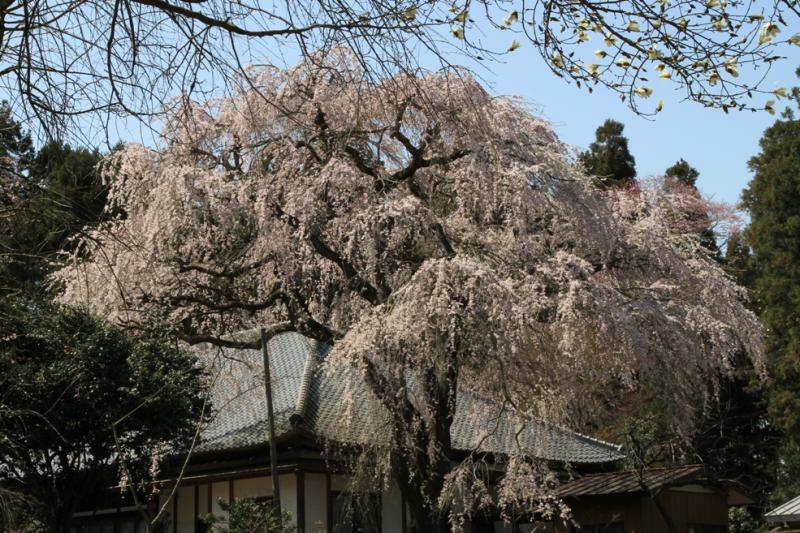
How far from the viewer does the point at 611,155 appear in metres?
27.5

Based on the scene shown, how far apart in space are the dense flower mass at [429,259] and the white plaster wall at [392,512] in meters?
3.17

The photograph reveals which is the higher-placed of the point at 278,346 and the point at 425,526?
the point at 278,346

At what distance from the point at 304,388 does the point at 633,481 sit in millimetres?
5152

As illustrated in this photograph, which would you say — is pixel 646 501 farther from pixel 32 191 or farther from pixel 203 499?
pixel 32 191

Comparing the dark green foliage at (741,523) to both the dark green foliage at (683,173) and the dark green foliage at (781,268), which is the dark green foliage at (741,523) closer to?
the dark green foliage at (781,268)

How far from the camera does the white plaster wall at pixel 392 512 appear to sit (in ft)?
46.7

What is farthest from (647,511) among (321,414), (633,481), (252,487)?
(252,487)

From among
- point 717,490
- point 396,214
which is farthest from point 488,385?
point 717,490

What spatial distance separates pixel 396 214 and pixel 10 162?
18.7ft

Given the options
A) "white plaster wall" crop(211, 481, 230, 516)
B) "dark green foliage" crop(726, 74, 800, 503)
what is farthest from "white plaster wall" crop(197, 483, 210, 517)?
"dark green foliage" crop(726, 74, 800, 503)

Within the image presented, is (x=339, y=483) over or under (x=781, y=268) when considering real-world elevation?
under

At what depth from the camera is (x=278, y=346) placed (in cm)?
1753

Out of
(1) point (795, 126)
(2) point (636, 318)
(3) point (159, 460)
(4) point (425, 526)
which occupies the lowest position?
(4) point (425, 526)

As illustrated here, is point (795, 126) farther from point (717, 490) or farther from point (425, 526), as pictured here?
point (425, 526)
